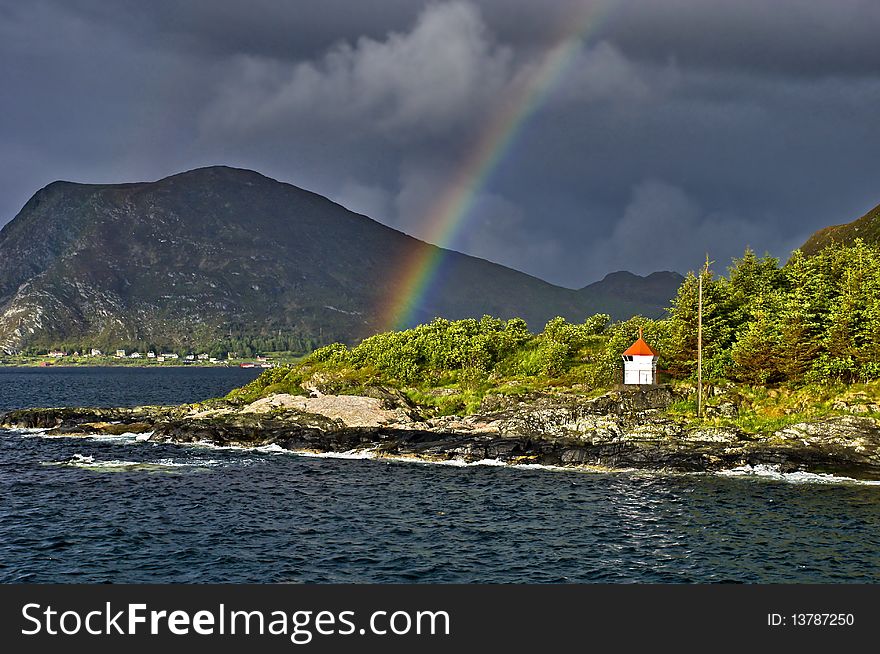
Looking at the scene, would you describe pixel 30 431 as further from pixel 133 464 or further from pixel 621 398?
pixel 621 398

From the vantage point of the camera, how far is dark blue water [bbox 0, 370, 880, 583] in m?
36.4

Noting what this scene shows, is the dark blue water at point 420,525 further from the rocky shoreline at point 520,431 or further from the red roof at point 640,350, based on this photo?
the red roof at point 640,350

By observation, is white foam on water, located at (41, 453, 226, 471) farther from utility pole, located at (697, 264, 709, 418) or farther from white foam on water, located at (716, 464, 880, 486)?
utility pole, located at (697, 264, 709, 418)

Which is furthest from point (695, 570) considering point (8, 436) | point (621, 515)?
point (8, 436)

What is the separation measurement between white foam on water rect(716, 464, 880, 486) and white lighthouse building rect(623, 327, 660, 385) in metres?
24.5

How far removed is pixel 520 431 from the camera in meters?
77.7

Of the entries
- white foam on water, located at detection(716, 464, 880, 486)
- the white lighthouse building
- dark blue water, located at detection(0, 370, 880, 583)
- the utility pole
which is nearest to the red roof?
the white lighthouse building

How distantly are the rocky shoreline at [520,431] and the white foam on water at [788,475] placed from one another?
104 cm

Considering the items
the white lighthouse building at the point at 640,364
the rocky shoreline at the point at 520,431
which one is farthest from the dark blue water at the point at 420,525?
the white lighthouse building at the point at 640,364

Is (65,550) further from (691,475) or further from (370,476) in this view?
(691,475)

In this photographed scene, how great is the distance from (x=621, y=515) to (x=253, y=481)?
102 feet

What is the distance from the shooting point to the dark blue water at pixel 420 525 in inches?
1432

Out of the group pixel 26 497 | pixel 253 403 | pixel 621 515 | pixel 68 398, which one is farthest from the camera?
pixel 68 398

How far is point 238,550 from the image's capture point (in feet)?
131
